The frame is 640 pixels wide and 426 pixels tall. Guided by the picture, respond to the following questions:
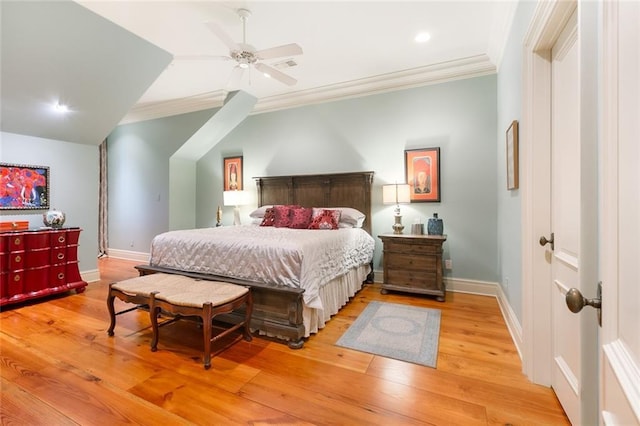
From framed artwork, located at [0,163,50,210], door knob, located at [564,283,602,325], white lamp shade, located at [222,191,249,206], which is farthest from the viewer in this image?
white lamp shade, located at [222,191,249,206]

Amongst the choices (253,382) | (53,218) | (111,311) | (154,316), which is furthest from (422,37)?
(53,218)

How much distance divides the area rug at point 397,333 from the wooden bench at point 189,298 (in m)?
0.92

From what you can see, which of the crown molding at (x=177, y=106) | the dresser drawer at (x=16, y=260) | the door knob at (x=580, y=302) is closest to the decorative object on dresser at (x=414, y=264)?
the door knob at (x=580, y=302)

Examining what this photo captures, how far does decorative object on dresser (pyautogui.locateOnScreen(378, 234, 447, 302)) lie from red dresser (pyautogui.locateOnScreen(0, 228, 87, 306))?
3.98 meters

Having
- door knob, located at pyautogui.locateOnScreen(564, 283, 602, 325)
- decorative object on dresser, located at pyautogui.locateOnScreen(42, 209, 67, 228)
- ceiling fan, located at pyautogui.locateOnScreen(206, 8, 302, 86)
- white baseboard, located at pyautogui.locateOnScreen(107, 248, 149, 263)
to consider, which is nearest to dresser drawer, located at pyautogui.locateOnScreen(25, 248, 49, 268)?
decorative object on dresser, located at pyautogui.locateOnScreen(42, 209, 67, 228)

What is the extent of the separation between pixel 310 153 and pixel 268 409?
143 inches

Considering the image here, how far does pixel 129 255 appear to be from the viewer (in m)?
5.87

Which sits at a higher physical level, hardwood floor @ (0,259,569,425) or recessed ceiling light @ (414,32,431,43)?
recessed ceiling light @ (414,32,431,43)

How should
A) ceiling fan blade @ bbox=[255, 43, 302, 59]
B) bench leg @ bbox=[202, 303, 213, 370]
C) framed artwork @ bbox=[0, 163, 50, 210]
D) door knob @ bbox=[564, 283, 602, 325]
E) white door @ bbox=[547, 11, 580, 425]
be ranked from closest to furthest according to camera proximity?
door knob @ bbox=[564, 283, 602, 325] → white door @ bbox=[547, 11, 580, 425] → bench leg @ bbox=[202, 303, 213, 370] → ceiling fan blade @ bbox=[255, 43, 302, 59] → framed artwork @ bbox=[0, 163, 50, 210]

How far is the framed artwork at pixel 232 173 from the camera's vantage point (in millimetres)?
5227

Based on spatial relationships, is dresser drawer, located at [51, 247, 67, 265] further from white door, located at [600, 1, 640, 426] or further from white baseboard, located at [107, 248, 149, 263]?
white door, located at [600, 1, 640, 426]

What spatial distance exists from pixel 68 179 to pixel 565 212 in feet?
17.8

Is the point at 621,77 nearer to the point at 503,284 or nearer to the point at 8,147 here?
the point at 503,284

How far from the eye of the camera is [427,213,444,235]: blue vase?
364 cm
